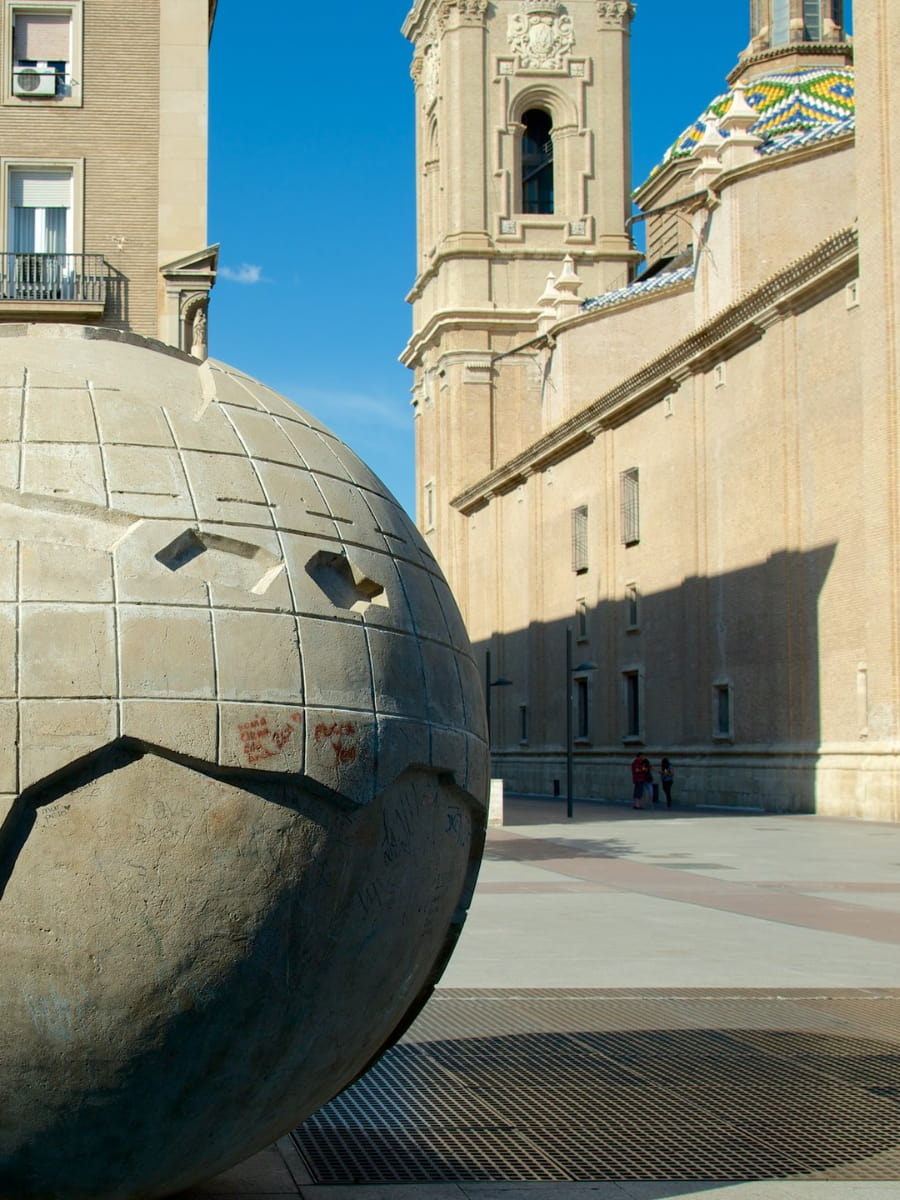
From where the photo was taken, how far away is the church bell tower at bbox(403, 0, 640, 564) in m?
64.2

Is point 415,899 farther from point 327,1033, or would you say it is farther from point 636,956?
point 636,956

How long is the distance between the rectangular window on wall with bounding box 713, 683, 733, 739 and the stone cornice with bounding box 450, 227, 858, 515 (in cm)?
763

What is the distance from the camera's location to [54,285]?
89.2 feet

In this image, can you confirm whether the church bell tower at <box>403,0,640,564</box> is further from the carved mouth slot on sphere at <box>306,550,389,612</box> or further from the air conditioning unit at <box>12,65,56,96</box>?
the carved mouth slot on sphere at <box>306,550,389,612</box>

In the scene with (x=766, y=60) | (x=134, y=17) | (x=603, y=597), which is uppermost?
(x=766, y=60)

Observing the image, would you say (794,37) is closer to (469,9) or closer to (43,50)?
(469,9)

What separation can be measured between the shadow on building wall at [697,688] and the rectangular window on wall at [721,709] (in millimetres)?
36

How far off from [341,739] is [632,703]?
4011 centimetres

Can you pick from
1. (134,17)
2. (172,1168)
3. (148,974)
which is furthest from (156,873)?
(134,17)

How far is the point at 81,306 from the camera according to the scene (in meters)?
26.9

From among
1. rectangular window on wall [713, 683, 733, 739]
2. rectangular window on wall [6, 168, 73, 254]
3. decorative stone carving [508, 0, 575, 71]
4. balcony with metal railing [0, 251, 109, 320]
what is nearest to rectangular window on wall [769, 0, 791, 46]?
decorative stone carving [508, 0, 575, 71]

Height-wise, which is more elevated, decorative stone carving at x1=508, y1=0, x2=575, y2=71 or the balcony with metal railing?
decorative stone carving at x1=508, y1=0, x2=575, y2=71

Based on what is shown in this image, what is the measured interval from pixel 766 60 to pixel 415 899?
71.5 metres

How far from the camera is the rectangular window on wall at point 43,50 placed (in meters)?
28.1
